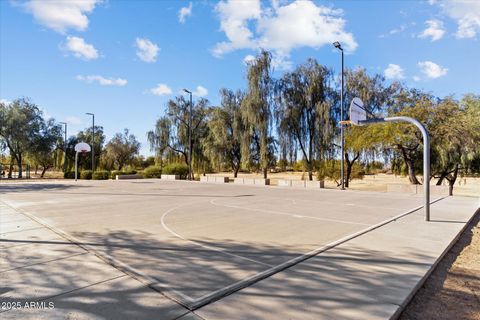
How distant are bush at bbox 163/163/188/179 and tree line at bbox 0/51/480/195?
167 cm

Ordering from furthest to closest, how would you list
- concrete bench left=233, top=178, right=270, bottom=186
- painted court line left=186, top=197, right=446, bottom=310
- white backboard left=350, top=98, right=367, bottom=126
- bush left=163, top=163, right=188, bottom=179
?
bush left=163, top=163, right=188, bottom=179 < concrete bench left=233, top=178, right=270, bottom=186 < white backboard left=350, top=98, right=367, bottom=126 < painted court line left=186, top=197, right=446, bottom=310

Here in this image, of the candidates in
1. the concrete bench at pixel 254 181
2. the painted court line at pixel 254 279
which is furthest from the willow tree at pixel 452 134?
the painted court line at pixel 254 279

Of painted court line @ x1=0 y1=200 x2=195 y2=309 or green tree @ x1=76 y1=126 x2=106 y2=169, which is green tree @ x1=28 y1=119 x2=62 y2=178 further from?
painted court line @ x1=0 y1=200 x2=195 y2=309

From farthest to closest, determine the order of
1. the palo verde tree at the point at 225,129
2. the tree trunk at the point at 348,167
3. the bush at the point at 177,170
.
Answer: the bush at the point at 177,170
the palo verde tree at the point at 225,129
the tree trunk at the point at 348,167

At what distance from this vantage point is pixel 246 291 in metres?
3.38

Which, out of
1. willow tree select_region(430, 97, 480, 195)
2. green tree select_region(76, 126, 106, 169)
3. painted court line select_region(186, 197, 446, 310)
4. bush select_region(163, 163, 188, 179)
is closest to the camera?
painted court line select_region(186, 197, 446, 310)

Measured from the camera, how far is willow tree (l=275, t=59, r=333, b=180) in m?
23.8

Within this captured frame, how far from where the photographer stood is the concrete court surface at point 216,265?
3025 millimetres

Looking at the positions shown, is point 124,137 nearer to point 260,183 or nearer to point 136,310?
point 260,183

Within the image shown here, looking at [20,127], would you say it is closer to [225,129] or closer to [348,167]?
[225,129]

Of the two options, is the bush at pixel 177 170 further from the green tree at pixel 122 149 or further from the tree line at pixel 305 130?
the green tree at pixel 122 149

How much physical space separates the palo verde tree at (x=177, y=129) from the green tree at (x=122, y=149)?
1224 centimetres

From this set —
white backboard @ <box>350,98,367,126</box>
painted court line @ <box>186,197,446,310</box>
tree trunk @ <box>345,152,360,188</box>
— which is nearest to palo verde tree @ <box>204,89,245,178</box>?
tree trunk @ <box>345,152,360,188</box>

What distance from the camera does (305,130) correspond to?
24359 mm
